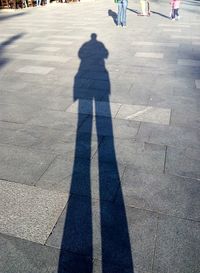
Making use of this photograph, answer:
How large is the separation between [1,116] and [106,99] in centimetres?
242

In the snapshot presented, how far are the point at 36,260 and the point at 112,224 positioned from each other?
949 millimetres

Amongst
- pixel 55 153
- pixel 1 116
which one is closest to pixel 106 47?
pixel 1 116

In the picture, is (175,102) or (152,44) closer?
(175,102)

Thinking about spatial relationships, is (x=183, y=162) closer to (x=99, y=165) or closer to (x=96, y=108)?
(x=99, y=165)

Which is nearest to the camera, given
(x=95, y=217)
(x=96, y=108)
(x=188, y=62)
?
(x=95, y=217)

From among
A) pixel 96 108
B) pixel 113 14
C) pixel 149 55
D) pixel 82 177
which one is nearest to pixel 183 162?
pixel 82 177

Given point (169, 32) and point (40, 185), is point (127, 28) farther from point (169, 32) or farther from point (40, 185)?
point (40, 185)

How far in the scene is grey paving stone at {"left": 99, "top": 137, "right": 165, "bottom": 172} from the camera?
4.66 metres

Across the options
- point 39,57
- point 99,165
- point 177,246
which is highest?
point 39,57

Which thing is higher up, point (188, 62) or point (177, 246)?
point (188, 62)

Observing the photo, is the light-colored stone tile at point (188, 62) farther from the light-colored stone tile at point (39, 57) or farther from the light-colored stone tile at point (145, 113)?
the light-colored stone tile at point (145, 113)

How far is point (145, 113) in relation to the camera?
643 centimetres

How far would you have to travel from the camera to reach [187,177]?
4.36m

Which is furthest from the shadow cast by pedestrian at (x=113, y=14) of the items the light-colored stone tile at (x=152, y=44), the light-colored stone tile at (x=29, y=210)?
the light-colored stone tile at (x=29, y=210)
